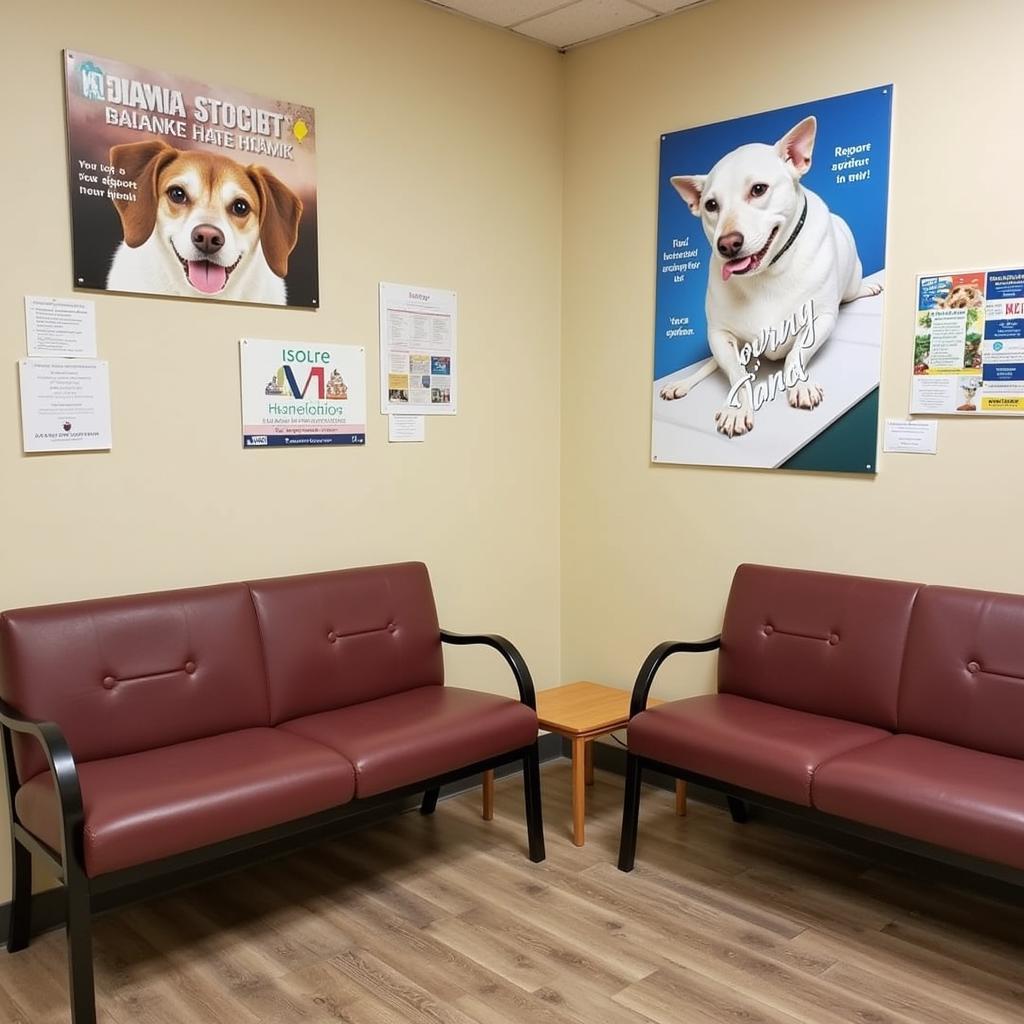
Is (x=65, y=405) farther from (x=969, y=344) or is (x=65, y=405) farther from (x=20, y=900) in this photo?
(x=969, y=344)

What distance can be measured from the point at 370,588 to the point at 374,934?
1074mm

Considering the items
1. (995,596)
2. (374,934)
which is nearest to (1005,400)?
(995,596)

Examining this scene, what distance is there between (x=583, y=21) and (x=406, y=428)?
1.65m

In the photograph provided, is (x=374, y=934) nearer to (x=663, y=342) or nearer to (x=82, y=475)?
(x=82, y=475)

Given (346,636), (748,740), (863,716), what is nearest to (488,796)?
(346,636)

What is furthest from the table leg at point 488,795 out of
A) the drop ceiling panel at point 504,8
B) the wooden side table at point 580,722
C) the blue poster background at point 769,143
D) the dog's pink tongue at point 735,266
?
the drop ceiling panel at point 504,8

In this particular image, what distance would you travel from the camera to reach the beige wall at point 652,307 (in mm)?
2922

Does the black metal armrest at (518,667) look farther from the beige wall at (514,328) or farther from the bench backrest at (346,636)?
the beige wall at (514,328)

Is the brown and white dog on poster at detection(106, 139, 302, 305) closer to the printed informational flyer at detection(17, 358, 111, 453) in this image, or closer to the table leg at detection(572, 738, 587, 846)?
the printed informational flyer at detection(17, 358, 111, 453)

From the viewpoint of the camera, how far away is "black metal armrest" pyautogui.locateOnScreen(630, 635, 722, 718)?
3.18 metres

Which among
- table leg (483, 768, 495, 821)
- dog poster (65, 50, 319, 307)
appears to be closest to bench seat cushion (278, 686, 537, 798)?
table leg (483, 768, 495, 821)

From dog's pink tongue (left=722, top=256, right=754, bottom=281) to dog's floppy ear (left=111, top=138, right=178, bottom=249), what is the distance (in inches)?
73.8

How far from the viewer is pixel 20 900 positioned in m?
2.61

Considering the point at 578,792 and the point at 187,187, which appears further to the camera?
the point at 578,792
